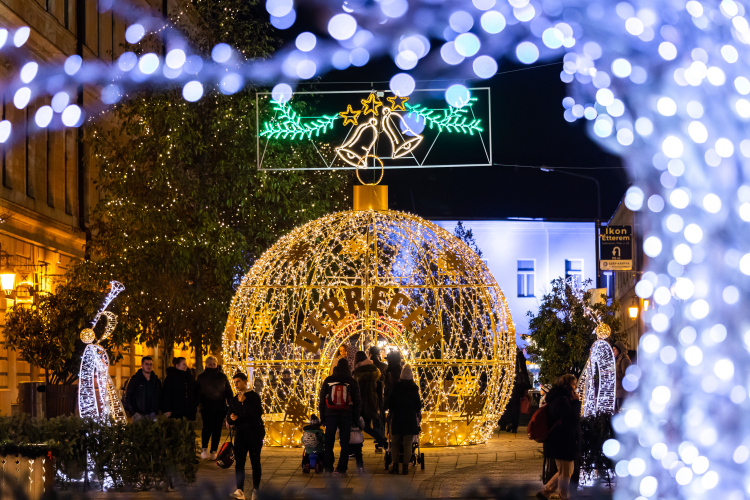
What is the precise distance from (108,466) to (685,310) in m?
7.75

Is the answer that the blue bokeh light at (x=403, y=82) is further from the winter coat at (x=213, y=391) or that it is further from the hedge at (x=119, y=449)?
the winter coat at (x=213, y=391)

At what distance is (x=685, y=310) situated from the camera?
10.9 ft

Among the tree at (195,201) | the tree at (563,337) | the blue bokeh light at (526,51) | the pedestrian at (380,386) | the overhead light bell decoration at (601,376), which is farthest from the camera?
the tree at (563,337)

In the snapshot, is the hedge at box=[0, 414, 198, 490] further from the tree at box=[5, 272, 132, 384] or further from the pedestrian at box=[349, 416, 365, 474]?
the tree at box=[5, 272, 132, 384]

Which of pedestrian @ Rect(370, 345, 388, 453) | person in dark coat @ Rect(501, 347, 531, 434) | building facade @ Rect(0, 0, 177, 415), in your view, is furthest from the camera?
building facade @ Rect(0, 0, 177, 415)

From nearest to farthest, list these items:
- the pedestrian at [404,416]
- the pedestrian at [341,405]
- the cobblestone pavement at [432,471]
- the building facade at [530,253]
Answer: the cobblestone pavement at [432,471]
the pedestrian at [341,405]
the pedestrian at [404,416]
the building facade at [530,253]

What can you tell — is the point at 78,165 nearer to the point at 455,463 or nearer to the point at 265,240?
the point at 265,240

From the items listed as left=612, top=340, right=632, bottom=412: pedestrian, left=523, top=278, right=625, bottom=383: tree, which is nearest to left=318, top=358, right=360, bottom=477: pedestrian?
left=612, top=340, right=632, bottom=412: pedestrian

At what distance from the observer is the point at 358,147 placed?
42.8 feet

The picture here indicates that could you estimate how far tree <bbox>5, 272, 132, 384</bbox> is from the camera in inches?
701

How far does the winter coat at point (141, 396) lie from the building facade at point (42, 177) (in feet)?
21.4

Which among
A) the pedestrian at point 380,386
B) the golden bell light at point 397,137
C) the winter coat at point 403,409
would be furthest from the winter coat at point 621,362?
the golden bell light at point 397,137

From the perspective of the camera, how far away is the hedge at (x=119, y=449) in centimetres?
977

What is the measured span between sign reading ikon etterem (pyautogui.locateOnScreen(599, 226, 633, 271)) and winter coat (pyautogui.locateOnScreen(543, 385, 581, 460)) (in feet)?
44.2
